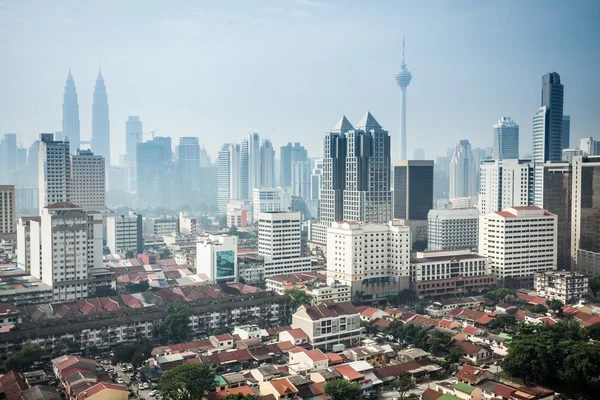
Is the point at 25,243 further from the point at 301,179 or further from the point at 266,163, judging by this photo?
the point at 301,179

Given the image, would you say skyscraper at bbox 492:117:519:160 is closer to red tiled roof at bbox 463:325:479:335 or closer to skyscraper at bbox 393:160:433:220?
skyscraper at bbox 393:160:433:220

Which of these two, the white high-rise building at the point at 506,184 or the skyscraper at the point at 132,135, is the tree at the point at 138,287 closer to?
the white high-rise building at the point at 506,184

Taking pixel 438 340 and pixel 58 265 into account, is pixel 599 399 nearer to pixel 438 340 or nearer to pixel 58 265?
pixel 438 340

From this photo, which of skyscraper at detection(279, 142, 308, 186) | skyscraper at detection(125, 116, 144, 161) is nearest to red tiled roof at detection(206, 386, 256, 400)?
skyscraper at detection(279, 142, 308, 186)

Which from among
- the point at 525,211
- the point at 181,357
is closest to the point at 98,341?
the point at 181,357

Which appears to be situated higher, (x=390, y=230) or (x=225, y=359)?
(x=390, y=230)
